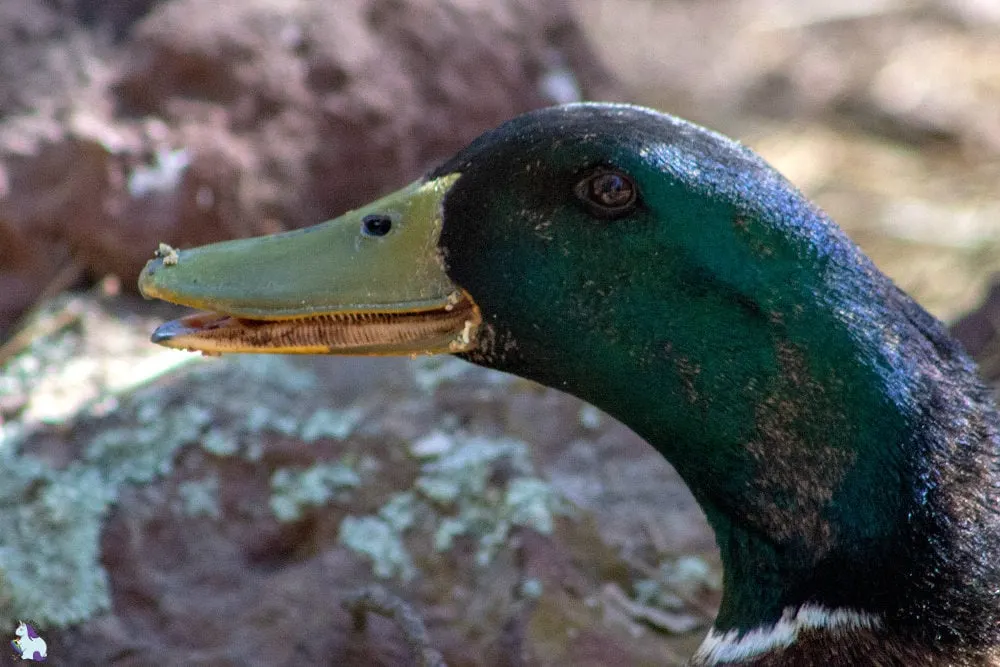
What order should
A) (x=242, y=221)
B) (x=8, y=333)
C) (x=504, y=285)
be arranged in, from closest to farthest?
(x=504, y=285) < (x=8, y=333) < (x=242, y=221)

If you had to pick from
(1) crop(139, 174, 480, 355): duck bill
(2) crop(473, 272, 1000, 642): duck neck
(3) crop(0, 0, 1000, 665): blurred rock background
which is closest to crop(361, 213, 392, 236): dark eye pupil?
(1) crop(139, 174, 480, 355): duck bill

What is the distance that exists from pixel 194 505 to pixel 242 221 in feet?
2.98

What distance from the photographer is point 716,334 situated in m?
1.90

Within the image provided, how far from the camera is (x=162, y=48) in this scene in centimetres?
331

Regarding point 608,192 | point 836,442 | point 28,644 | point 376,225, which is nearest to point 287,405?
point 28,644

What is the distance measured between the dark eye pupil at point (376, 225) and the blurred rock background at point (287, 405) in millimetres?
830

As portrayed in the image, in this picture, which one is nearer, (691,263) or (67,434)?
(691,263)

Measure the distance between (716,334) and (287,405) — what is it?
51.2 inches

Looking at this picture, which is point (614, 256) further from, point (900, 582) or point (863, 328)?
point (900, 582)

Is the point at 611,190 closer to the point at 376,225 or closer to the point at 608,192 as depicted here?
the point at 608,192

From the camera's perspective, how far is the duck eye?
191 cm

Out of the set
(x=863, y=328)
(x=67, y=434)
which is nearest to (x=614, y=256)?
(x=863, y=328)

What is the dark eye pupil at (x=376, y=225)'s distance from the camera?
2033 millimetres

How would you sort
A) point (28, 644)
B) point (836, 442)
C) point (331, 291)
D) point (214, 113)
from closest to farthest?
point (836, 442) → point (331, 291) → point (28, 644) → point (214, 113)
